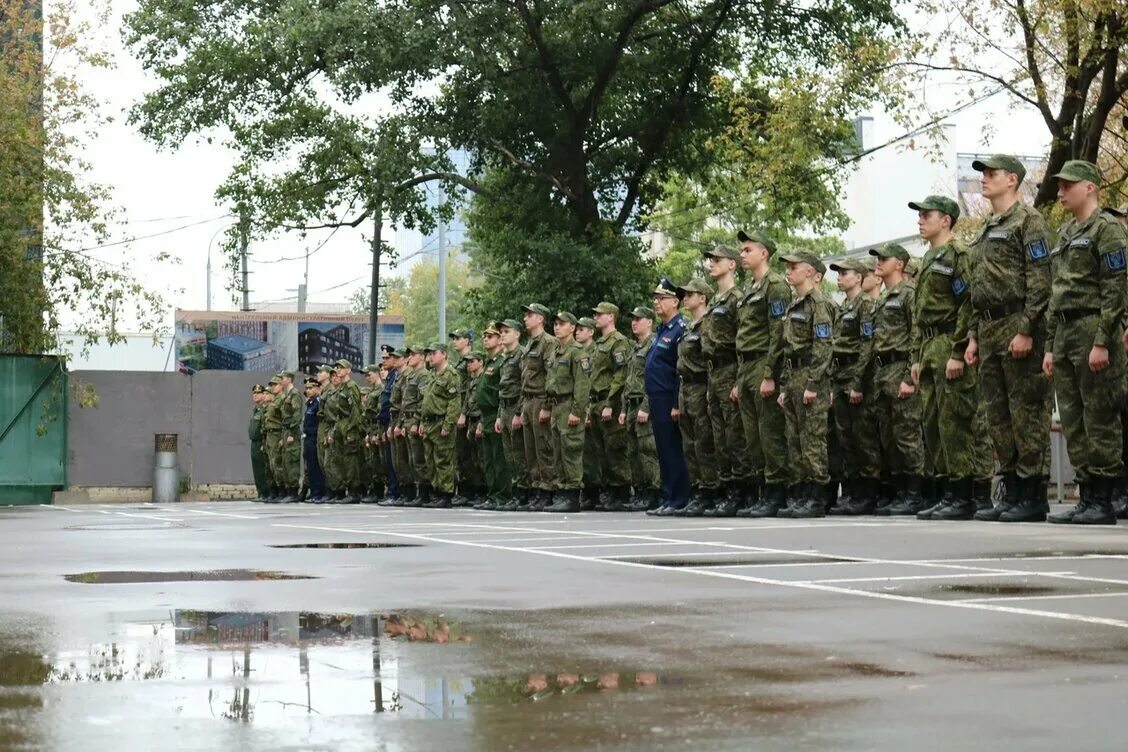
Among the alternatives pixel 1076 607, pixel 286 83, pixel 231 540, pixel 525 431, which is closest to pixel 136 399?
pixel 286 83

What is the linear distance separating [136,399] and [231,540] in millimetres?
23655

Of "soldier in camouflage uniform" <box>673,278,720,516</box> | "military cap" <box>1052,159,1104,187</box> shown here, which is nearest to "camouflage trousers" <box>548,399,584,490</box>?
"soldier in camouflage uniform" <box>673,278,720,516</box>

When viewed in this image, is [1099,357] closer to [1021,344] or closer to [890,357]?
[1021,344]

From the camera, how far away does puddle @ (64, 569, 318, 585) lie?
7.56m

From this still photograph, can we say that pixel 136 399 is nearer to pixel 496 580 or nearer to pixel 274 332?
pixel 274 332

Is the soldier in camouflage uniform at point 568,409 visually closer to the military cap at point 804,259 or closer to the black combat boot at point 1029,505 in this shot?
the military cap at point 804,259

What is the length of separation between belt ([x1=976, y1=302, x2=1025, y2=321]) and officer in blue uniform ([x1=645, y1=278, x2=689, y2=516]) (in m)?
3.95

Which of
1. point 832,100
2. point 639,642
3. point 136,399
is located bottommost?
point 639,642

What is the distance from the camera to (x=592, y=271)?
30.2 m

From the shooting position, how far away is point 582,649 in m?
4.86

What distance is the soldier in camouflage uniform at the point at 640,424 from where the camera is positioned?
55.0ft

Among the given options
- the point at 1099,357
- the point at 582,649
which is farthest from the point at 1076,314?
the point at 582,649

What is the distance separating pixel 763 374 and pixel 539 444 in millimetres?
5359

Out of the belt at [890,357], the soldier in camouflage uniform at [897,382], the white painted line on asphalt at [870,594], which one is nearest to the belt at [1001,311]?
the soldier in camouflage uniform at [897,382]
